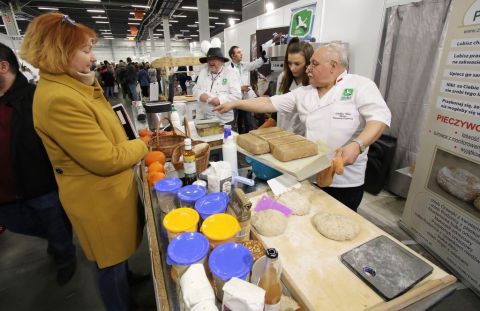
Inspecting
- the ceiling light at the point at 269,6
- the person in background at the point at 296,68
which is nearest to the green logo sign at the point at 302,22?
the ceiling light at the point at 269,6

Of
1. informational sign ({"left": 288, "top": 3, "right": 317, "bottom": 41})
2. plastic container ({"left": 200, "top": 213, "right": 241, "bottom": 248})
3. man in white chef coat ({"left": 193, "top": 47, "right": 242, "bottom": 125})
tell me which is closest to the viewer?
plastic container ({"left": 200, "top": 213, "right": 241, "bottom": 248})

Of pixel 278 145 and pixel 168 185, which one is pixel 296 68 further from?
pixel 168 185

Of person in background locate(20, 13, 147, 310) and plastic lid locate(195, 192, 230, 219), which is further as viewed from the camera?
person in background locate(20, 13, 147, 310)

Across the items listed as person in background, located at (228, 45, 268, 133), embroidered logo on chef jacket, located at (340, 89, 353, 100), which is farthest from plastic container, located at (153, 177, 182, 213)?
person in background, located at (228, 45, 268, 133)

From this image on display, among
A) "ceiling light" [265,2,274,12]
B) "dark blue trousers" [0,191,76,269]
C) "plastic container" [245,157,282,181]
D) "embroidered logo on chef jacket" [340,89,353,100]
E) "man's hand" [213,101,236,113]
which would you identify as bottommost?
"dark blue trousers" [0,191,76,269]

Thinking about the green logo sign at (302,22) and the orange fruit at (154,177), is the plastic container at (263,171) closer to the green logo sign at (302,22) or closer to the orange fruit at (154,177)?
the orange fruit at (154,177)

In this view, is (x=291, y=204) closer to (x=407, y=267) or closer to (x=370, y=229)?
(x=370, y=229)

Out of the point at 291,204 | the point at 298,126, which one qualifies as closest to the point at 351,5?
the point at 298,126

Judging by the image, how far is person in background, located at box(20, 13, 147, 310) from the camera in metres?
0.98

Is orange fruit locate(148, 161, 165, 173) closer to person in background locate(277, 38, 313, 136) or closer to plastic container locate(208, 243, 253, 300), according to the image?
plastic container locate(208, 243, 253, 300)

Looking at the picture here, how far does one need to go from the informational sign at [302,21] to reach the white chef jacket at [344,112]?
296 cm

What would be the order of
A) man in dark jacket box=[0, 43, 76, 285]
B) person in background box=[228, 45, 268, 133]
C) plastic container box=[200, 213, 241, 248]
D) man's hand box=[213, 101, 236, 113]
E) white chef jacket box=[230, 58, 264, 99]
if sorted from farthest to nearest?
white chef jacket box=[230, 58, 264, 99] → person in background box=[228, 45, 268, 133] → man's hand box=[213, 101, 236, 113] → man in dark jacket box=[0, 43, 76, 285] → plastic container box=[200, 213, 241, 248]

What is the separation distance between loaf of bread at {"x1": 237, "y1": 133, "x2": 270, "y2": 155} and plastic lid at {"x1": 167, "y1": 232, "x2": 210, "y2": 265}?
1.96 ft

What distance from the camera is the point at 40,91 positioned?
3.28 ft
